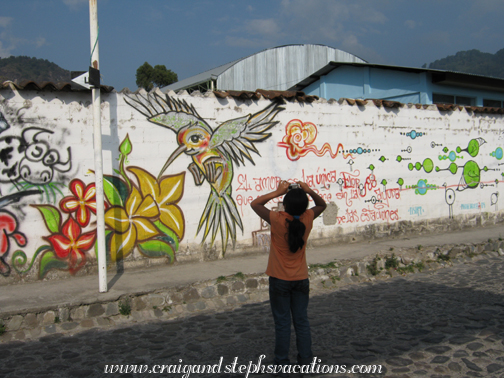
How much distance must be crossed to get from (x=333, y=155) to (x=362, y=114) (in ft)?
3.86

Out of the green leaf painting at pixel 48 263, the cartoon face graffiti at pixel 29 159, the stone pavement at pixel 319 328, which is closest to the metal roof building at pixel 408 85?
the stone pavement at pixel 319 328

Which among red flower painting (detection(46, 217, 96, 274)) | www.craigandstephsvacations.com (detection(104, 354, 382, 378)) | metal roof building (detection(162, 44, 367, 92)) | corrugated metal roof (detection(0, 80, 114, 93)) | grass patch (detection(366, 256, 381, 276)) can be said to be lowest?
www.craigandstephsvacations.com (detection(104, 354, 382, 378))

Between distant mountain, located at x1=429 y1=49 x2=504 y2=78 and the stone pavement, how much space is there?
205 feet

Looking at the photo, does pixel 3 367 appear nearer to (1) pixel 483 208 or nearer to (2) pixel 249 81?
(1) pixel 483 208

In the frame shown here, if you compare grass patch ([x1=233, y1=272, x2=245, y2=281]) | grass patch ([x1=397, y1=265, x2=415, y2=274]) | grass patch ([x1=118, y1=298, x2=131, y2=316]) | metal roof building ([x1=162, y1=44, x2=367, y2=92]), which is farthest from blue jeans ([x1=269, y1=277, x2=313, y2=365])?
metal roof building ([x1=162, y1=44, x2=367, y2=92])

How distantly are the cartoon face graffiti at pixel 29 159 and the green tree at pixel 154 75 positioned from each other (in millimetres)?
34960

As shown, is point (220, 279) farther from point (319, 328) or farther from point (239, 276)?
point (319, 328)

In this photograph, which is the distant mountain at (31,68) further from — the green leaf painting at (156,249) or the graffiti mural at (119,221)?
the green leaf painting at (156,249)

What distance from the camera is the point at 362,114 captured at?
9203 mm

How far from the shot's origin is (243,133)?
787 cm

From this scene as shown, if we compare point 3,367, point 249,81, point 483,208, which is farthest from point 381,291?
point 249,81

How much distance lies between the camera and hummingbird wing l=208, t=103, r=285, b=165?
7.66 m

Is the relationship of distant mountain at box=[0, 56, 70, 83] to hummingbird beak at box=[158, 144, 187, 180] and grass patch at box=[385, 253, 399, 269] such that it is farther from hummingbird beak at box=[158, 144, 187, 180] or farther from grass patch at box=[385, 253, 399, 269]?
grass patch at box=[385, 253, 399, 269]

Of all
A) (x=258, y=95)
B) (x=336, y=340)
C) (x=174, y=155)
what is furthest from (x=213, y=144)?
(x=336, y=340)
